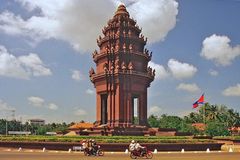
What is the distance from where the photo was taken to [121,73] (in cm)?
4772

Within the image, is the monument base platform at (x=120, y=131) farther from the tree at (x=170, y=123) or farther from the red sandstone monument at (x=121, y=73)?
the tree at (x=170, y=123)

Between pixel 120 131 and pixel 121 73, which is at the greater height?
pixel 121 73

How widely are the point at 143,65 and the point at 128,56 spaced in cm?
328

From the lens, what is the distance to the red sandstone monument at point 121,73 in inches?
1889

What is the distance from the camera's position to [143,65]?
51469 mm

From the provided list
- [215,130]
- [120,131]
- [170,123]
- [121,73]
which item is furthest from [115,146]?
[170,123]

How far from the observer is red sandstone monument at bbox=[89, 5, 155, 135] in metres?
48.0

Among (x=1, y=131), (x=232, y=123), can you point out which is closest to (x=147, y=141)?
(x=232, y=123)

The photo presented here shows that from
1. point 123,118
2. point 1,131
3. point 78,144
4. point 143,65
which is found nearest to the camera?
point 78,144

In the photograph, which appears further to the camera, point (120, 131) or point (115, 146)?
point (120, 131)

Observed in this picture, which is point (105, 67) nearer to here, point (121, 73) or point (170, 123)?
point (121, 73)

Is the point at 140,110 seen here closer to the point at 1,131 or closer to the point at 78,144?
the point at 78,144

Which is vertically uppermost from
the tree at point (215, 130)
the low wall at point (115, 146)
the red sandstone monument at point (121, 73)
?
the red sandstone monument at point (121, 73)

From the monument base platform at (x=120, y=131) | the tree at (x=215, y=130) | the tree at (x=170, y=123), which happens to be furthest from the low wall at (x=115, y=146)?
the tree at (x=170, y=123)
